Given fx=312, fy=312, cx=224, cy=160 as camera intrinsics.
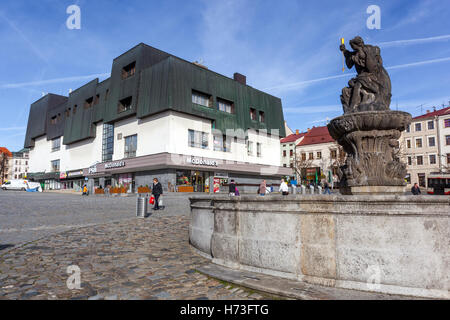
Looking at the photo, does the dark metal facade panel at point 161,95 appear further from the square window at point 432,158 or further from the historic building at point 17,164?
the historic building at point 17,164

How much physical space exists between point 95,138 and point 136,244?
45017 millimetres

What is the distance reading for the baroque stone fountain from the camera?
6.41m

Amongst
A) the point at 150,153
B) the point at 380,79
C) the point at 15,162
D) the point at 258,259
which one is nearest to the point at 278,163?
the point at 150,153

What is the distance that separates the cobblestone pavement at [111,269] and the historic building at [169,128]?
26.4 m

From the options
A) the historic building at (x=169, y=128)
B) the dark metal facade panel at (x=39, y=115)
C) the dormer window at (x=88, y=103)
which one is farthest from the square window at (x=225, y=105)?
the dark metal facade panel at (x=39, y=115)

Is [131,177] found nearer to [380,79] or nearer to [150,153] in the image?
[150,153]

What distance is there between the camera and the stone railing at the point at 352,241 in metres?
3.61

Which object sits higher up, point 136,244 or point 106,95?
point 106,95

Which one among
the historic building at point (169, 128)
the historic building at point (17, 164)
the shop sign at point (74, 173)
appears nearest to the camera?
the historic building at point (169, 128)

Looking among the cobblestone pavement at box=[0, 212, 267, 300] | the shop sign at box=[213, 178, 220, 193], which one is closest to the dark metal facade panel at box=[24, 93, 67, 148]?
the shop sign at box=[213, 178, 220, 193]

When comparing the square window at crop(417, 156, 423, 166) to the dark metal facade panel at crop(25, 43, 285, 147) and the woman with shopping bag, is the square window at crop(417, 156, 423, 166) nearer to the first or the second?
the dark metal facade panel at crop(25, 43, 285, 147)

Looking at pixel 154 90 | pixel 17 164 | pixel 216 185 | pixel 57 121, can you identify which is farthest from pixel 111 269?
pixel 17 164

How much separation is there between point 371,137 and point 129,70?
39369 mm
